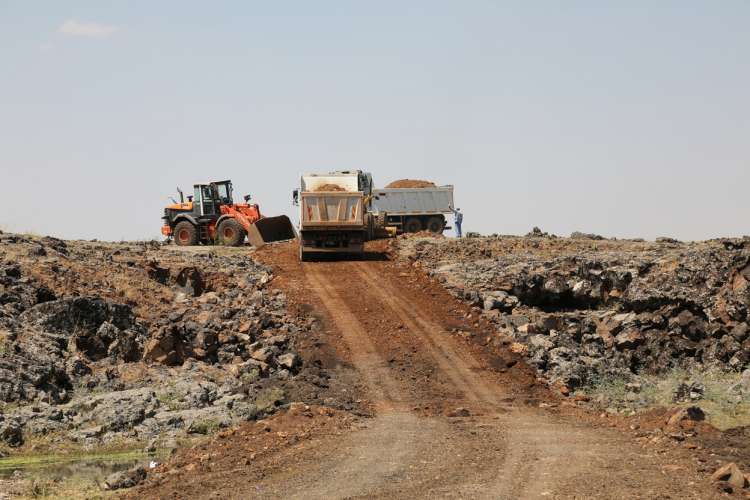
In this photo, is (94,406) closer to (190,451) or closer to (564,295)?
(190,451)

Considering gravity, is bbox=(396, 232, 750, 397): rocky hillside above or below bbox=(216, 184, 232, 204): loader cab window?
below

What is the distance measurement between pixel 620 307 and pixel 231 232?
20.3 m

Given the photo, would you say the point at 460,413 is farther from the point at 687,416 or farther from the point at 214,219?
the point at 214,219

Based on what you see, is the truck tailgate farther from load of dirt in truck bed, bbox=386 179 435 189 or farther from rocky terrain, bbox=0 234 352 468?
load of dirt in truck bed, bbox=386 179 435 189

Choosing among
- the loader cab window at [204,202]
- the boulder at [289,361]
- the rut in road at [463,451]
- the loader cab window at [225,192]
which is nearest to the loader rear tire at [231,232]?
the loader cab window at [204,202]

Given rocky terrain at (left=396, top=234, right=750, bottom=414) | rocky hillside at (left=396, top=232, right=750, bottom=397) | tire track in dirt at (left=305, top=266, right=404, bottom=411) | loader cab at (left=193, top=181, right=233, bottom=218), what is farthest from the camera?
loader cab at (left=193, top=181, right=233, bottom=218)

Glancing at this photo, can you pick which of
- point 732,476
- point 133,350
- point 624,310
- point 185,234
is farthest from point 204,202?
point 732,476

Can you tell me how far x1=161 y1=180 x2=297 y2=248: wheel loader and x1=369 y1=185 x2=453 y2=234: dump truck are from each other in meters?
8.77

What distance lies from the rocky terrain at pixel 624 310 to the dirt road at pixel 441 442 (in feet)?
2.82

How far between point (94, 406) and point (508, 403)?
7.37m

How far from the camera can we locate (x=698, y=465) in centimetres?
1306

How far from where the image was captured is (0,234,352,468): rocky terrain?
16672 millimetres

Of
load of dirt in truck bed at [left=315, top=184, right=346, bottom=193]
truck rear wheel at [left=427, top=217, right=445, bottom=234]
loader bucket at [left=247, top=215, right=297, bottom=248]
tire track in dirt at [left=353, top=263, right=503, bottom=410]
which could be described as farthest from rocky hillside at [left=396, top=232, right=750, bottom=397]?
truck rear wheel at [left=427, top=217, right=445, bottom=234]

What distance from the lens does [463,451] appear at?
1413cm
